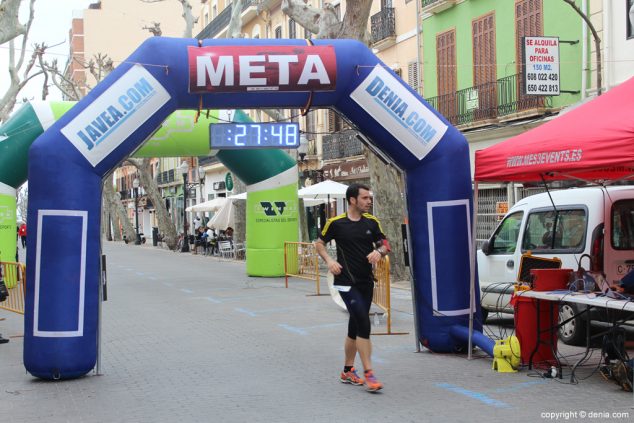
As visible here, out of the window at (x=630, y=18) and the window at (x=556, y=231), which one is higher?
the window at (x=630, y=18)

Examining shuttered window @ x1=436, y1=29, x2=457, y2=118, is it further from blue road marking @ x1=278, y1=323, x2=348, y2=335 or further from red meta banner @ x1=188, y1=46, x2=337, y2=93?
red meta banner @ x1=188, y1=46, x2=337, y2=93

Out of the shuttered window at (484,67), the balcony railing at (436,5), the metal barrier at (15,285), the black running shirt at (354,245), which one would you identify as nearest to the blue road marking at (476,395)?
the black running shirt at (354,245)

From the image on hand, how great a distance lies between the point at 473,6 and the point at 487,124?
11.9ft

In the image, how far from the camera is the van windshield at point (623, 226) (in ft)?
34.7

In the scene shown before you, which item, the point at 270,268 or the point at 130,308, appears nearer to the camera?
the point at 130,308

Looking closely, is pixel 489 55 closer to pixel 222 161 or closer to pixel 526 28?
pixel 526 28

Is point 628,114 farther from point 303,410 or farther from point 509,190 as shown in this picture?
point 509,190

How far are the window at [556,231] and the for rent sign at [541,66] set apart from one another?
331 inches

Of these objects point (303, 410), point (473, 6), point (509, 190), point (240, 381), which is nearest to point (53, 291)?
point (240, 381)

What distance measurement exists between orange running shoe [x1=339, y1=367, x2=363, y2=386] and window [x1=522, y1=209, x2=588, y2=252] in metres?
3.90

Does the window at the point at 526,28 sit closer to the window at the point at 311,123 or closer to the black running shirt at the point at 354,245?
the black running shirt at the point at 354,245

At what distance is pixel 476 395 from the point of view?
7.96 m

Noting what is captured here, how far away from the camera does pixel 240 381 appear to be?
29.3 ft

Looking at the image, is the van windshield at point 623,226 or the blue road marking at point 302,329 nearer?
the van windshield at point 623,226
